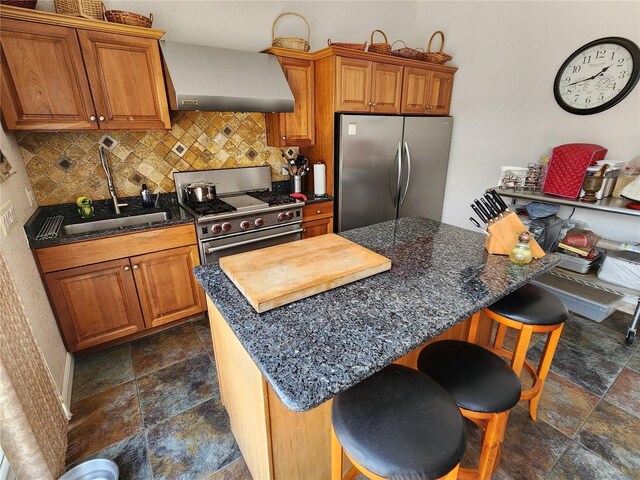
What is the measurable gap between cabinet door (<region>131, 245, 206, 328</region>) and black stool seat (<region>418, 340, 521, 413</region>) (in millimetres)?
1759

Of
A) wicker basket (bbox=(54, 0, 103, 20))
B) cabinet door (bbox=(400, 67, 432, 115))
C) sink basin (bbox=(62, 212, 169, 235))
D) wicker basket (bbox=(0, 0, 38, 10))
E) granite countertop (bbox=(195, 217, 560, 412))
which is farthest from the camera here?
cabinet door (bbox=(400, 67, 432, 115))

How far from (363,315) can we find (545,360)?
116cm

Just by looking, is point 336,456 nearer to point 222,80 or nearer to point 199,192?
point 199,192

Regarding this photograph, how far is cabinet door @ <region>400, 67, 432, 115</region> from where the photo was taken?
2.90m

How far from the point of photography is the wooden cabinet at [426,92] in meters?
2.93

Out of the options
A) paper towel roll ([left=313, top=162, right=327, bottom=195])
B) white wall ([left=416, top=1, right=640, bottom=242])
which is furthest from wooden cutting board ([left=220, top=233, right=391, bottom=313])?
white wall ([left=416, top=1, right=640, bottom=242])

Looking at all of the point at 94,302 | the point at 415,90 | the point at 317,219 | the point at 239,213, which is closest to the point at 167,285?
the point at 94,302

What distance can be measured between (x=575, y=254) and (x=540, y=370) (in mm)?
1366

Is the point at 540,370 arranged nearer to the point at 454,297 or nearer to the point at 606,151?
the point at 454,297

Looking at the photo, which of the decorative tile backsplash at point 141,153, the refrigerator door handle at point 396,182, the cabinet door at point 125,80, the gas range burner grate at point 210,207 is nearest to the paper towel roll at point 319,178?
the decorative tile backsplash at point 141,153

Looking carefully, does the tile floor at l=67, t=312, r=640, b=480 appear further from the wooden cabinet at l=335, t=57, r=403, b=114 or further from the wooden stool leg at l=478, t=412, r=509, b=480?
the wooden cabinet at l=335, t=57, r=403, b=114

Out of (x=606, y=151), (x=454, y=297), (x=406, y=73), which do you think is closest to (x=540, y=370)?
(x=454, y=297)

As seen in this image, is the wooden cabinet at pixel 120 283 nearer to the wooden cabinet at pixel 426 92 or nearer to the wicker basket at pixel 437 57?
the wooden cabinet at pixel 426 92

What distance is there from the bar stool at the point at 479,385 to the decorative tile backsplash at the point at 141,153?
92.4 inches
